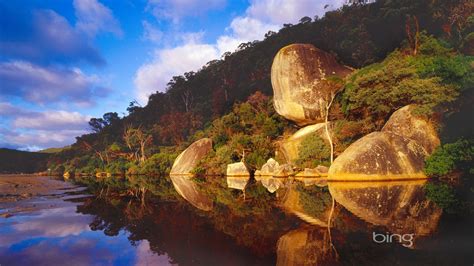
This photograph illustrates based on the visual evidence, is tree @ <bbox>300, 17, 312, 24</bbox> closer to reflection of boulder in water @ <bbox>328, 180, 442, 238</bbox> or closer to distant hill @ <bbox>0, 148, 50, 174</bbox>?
reflection of boulder in water @ <bbox>328, 180, 442, 238</bbox>

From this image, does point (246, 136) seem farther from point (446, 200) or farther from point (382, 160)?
point (446, 200)

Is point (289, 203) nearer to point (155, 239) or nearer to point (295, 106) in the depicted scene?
point (155, 239)

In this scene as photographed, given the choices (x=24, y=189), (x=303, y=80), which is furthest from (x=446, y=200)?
(x=24, y=189)

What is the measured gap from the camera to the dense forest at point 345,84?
17078 millimetres

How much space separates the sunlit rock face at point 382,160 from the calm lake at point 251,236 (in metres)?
6.73

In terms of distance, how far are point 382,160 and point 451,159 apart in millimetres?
2934

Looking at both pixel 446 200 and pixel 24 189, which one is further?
pixel 24 189

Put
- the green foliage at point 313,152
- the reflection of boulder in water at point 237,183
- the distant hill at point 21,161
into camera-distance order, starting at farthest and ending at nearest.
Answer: the distant hill at point 21,161 < the green foliage at point 313,152 < the reflection of boulder in water at point 237,183

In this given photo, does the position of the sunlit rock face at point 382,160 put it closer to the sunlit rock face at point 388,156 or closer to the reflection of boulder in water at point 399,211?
the sunlit rock face at point 388,156

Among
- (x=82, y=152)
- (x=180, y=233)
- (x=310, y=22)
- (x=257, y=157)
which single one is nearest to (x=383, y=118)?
(x=257, y=157)

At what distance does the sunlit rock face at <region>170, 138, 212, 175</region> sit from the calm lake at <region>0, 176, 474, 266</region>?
73.1 feet

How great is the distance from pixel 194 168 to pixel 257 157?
6581mm

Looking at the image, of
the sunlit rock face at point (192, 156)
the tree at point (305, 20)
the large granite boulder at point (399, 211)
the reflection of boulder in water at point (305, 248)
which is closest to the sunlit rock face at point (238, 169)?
the sunlit rock face at point (192, 156)

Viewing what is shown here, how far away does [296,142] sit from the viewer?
78.8 ft
